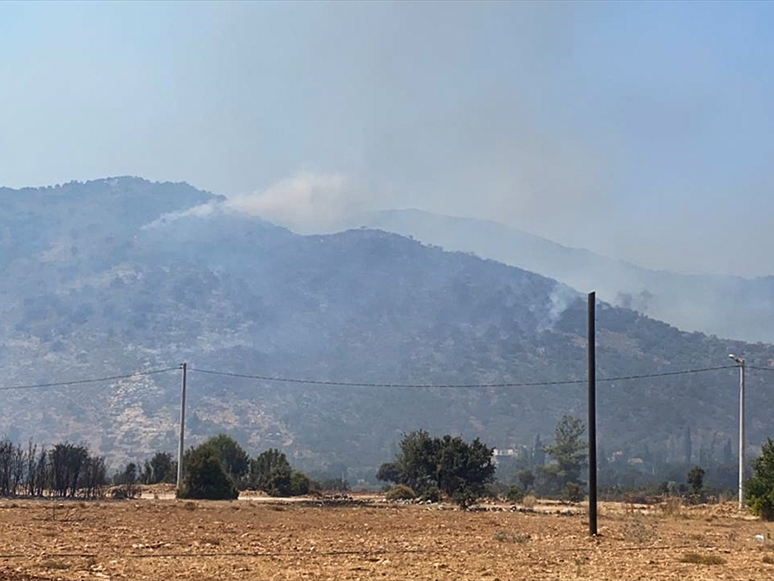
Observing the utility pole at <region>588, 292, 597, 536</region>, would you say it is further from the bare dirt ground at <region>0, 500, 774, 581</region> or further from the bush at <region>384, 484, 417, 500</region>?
the bush at <region>384, 484, 417, 500</region>

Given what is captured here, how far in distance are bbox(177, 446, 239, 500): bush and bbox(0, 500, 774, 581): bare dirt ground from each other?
32.2 ft

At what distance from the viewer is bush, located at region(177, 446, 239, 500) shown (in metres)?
55.7

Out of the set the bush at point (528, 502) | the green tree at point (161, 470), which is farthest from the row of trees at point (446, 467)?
the green tree at point (161, 470)

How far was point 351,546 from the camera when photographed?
28531 mm

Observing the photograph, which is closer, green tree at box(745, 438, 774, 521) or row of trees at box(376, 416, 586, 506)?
green tree at box(745, 438, 774, 521)

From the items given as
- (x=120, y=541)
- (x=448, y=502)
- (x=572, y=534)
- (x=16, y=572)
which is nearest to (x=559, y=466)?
(x=448, y=502)

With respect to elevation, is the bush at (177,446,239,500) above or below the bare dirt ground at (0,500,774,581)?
above

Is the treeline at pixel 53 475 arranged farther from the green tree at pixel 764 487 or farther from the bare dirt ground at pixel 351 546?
the green tree at pixel 764 487

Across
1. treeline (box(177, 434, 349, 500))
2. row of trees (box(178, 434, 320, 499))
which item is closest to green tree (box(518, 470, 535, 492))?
treeline (box(177, 434, 349, 500))

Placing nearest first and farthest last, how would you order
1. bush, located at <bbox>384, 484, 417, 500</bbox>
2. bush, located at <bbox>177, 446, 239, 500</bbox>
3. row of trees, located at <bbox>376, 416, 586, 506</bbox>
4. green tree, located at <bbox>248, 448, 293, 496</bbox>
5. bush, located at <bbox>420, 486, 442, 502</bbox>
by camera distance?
bush, located at <bbox>177, 446, 239, 500</bbox> < bush, located at <bbox>420, 486, 442, 502</bbox> < bush, located at <bbox>384, 484, 417, 500</bbox> < row of trees, located at <bbox>376, 416, 586, 506</bbox> < green tree, located at <bbox>248, 448, 293, 496</bbox>

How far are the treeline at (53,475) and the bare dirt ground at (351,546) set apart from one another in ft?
28.8

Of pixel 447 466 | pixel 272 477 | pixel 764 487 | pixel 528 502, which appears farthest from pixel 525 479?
pixel 764 487

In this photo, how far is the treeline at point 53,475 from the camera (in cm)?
5428

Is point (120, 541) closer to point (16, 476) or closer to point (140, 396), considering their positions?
point (16, 476)
